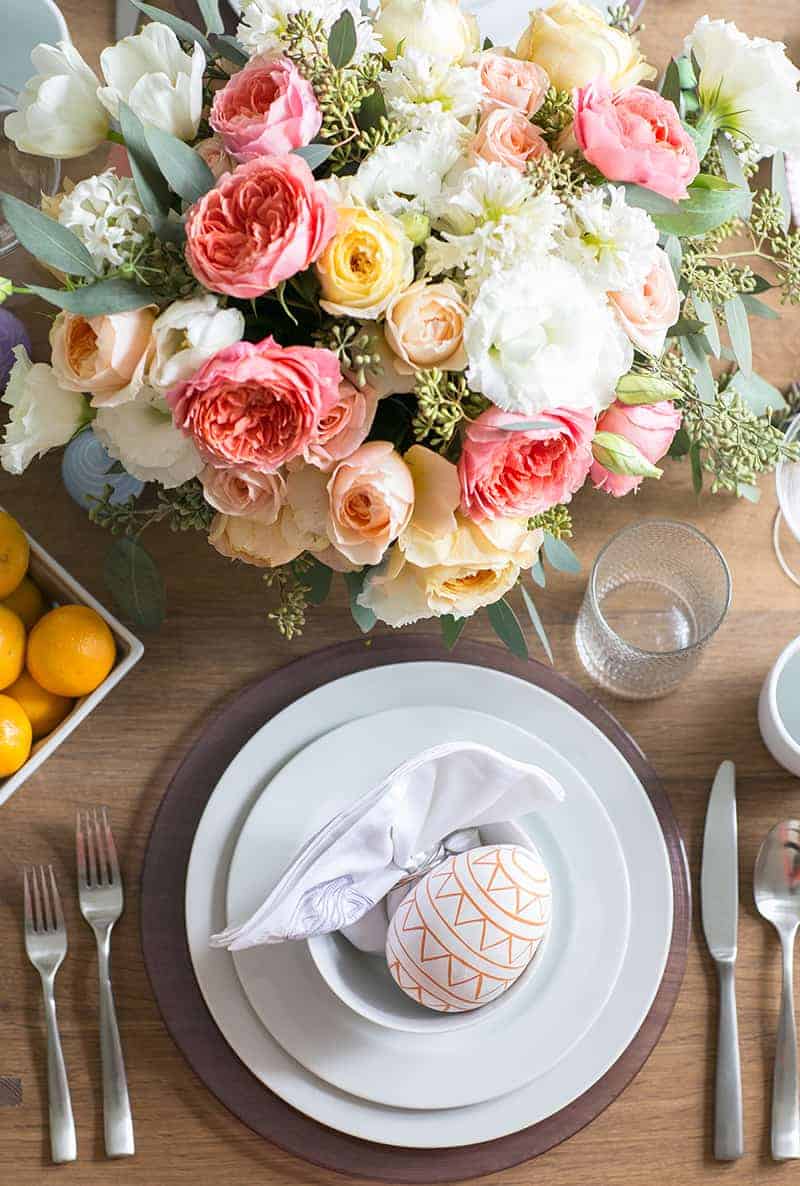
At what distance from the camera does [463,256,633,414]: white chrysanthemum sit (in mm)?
541

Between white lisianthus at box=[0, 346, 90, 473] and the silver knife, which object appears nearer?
white lisianthus at box=[0, 346, 90, 473]

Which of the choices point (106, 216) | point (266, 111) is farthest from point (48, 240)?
point (266, 111)

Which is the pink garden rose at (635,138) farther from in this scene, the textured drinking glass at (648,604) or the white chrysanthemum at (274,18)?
the textured drinking glass at (648,604)

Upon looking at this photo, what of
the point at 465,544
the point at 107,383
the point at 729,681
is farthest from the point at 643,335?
the point at 729,681

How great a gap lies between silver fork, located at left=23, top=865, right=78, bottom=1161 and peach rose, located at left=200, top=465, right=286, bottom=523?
1.28ft

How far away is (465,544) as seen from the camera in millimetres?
608

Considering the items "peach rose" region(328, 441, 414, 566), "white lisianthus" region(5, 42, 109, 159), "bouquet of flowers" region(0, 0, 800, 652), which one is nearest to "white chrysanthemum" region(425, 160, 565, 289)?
"bouquet of flowers" region(0, 0, 800, 652)

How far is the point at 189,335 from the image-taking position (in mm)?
556

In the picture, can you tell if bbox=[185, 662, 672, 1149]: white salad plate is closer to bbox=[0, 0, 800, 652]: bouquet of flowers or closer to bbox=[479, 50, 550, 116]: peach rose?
bbox=[0, 0, 800, 652]: bouquet of flowers

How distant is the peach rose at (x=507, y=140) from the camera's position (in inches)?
22.6

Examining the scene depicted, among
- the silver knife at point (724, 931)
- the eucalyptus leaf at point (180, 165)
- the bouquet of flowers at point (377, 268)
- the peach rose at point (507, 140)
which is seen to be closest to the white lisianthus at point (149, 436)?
the bouquet of flowers at point (377, 268)

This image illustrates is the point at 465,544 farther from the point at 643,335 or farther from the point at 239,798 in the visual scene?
the point at 239,798

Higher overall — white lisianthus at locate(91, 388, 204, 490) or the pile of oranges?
white lisianthus at locate(91, 388, 204, 490)

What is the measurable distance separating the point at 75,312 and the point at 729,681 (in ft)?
2.05
